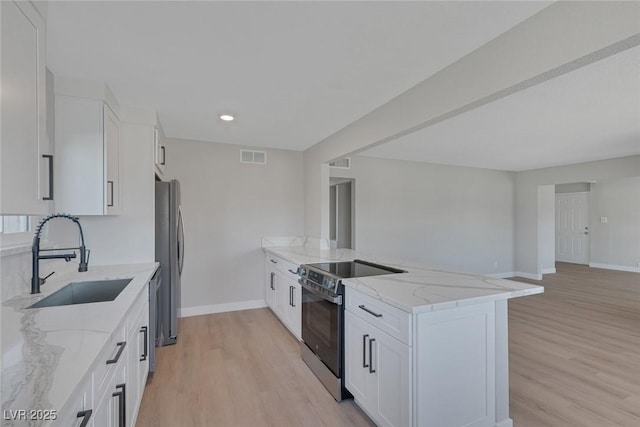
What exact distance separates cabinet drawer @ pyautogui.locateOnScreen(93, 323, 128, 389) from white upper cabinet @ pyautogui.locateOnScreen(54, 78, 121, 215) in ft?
4.24

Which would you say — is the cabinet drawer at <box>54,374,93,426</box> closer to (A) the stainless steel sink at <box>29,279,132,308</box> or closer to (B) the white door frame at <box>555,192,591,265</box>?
(A) the stainless steel sink at <box>29,279,132,308</box>

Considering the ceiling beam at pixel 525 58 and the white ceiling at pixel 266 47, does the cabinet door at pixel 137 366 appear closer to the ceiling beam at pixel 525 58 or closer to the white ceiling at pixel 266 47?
the white ceiling at pixel 266 47

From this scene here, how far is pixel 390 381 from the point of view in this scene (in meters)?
1.71

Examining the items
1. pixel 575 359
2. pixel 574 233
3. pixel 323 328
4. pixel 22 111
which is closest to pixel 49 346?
pixel 22 111

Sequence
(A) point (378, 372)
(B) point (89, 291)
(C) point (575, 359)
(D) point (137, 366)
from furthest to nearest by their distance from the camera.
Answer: (C) point (575, 359) < (B) point (89, 291) < (D) point (137, 366) < (A) point (378, 372)

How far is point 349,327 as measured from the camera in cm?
213

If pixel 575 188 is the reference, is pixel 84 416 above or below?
below

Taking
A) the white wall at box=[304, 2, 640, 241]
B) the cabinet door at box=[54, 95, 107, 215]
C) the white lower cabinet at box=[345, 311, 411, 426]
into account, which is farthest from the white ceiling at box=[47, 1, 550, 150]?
the white lower cabinet at box=[345, 311, 411, 426]

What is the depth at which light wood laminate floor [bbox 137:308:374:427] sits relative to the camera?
2035 mm

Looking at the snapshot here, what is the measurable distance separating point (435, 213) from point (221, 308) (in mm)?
4300

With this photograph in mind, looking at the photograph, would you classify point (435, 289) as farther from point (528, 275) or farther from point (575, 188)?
point (575, 188)

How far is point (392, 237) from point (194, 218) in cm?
337

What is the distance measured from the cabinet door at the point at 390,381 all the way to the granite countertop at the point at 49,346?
55.0 inches

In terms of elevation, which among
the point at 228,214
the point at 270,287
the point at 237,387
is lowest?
the point at 237,387
